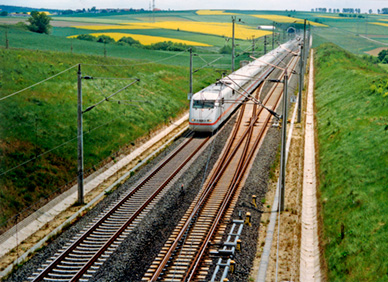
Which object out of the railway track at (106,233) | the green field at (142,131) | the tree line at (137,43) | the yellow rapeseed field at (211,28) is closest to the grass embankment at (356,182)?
the green field at (142,131)

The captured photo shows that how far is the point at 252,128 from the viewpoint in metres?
40.2

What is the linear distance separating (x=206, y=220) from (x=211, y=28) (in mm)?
90795

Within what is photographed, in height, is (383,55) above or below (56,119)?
above

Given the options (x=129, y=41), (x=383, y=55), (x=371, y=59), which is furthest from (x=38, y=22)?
(x=371, y=59)

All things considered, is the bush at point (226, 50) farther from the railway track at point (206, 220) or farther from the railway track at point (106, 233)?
the railway track at point (106, 233)

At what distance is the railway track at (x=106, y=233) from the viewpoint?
17.4 metres

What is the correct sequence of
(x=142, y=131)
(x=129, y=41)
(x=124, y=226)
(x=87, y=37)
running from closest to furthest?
(x=124, y=226), (x=142, y=131), (x=87, y=37), (x=129, y=41)

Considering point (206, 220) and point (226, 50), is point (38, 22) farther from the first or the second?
point (206, 220)

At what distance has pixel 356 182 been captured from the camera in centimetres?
2381

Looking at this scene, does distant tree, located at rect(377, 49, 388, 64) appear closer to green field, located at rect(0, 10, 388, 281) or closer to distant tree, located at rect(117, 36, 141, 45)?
green field, located at rect(0, 10, 388, 281)

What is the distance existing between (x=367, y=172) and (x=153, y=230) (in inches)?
469

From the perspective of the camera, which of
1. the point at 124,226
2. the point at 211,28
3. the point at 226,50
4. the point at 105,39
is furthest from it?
the point at 211,28

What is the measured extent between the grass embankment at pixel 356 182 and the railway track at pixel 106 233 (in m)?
8.80

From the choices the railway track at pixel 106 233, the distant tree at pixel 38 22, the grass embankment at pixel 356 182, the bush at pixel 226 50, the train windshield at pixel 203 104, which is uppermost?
the distant tree at pixel 38 22
